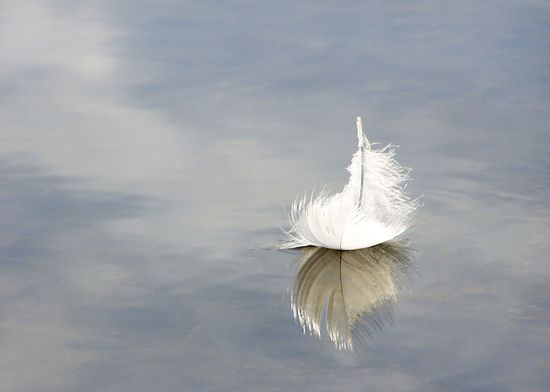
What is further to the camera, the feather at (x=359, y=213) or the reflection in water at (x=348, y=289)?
the feather at (x=359, y=213)

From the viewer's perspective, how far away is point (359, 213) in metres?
2.72

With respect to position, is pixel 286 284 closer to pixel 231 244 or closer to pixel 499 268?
pixel 231 244

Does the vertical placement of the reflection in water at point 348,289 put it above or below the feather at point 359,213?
below

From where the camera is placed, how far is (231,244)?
9.07 feet

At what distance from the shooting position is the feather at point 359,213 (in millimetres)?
2715

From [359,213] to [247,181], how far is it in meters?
0.51

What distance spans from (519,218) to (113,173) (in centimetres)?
109

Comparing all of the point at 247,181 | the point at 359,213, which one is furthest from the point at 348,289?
the point at 247,181

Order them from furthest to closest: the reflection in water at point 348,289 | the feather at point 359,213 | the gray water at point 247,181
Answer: the feather at point 359,213, the reflection in water at point 348,289, the gray water at point 247,181

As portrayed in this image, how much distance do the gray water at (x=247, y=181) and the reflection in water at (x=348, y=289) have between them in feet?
0.12

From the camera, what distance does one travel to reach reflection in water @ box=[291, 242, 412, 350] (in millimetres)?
2402

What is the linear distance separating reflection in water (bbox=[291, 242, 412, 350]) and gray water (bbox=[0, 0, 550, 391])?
4 centimetres

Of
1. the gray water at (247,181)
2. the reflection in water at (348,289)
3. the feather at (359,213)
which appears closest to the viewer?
the gray water at (247,181)

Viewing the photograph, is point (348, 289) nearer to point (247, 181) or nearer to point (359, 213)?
point (359, 213)
